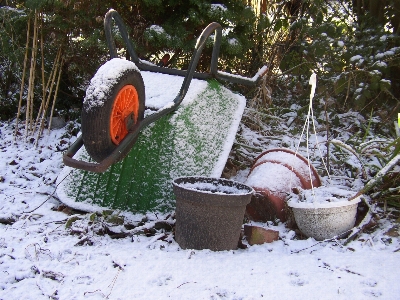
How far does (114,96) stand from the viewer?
1660mm

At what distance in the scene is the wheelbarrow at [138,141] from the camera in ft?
5.49

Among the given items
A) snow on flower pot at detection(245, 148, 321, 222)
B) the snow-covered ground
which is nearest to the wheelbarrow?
the snow-covered ground

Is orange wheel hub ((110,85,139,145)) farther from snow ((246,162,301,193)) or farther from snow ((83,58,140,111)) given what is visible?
snow ((246,162,301,193))

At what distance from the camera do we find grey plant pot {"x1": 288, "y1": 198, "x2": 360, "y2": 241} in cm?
184

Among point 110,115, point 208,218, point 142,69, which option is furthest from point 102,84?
point 142,69

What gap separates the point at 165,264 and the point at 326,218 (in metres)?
0.76

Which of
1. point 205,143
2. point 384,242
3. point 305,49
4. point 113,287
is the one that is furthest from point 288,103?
point 113,287

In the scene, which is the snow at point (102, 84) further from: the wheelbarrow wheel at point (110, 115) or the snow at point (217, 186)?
the snow at point (217, 186)

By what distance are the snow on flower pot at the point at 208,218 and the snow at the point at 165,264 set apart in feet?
0.16

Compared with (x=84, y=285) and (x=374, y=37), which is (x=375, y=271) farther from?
(x=374, y=37)

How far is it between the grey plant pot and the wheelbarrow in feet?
1.61

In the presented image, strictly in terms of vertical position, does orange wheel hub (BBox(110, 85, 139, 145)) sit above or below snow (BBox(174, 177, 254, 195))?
above

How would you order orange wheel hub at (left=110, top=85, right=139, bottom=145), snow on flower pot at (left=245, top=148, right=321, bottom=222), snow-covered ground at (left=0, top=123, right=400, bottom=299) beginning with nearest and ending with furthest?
snow-covered ground at (left=0, top=123, right=400, bottom=299) < orange wheel hub at (left=110, top=85, right=139, bottom=145) < snow on flower pot at (left=245, top=148, right=321, bottom=222)

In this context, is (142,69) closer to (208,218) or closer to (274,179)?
(274,179)
